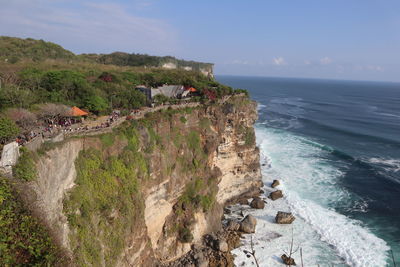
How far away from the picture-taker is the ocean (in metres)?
25.2

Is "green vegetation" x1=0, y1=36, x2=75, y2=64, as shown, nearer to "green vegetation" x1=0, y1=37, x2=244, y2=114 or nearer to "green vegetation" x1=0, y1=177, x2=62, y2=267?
"green vegetation" x1=0, y1=37, x2=244, y2=114

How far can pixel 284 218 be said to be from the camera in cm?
2867

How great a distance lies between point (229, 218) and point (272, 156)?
21.3m

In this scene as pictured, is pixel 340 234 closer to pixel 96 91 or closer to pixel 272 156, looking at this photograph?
pixel 272 156

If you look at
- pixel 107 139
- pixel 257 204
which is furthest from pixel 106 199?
pixel 257 204

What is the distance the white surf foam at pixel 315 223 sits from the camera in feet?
80.3

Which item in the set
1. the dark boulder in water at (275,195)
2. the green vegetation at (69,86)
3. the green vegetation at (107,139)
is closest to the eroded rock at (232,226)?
the dark boulder in water at (275,195)

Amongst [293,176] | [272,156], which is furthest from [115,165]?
[272,156]

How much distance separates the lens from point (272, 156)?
47.9 metres

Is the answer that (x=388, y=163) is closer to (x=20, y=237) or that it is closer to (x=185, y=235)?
(x=185, y=235)

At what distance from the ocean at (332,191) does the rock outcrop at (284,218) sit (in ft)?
1.81

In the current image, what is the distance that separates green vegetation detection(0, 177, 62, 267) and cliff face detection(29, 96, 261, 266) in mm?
1156

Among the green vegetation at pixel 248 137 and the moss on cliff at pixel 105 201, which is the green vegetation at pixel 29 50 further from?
the green vegetation at pixel 248 137

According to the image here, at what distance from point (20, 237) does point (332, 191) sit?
35.3 meters
